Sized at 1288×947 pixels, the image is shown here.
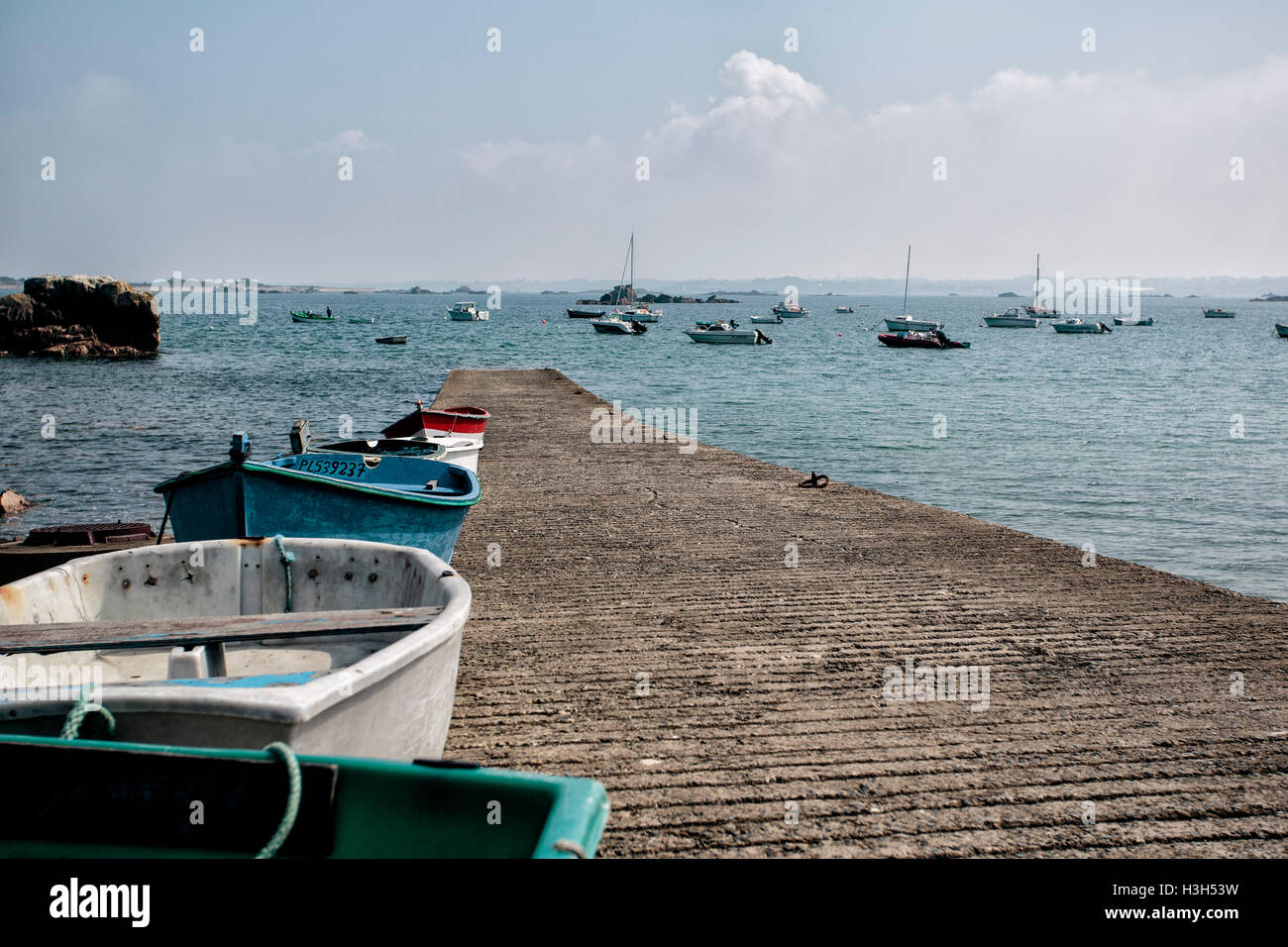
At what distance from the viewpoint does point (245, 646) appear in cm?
580

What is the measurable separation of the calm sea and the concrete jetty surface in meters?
5.59

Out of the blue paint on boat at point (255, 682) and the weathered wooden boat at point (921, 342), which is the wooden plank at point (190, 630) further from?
the weathered wooden boat at point (921, 342)

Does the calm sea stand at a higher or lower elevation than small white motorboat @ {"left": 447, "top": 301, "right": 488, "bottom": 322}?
lower

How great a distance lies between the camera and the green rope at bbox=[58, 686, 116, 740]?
330cm

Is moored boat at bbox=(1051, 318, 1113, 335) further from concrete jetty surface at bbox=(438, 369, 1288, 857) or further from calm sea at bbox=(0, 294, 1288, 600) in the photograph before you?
concrete jetty surface at bbox=(438, 369, 1288, 857)

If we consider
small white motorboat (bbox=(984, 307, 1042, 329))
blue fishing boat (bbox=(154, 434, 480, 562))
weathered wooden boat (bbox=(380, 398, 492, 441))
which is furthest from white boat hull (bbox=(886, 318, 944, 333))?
blue fishing boat (bbox=(154, 434, 480, 562))

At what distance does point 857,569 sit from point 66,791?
7.62 m

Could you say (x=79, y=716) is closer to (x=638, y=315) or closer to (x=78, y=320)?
(x=78, y=320)

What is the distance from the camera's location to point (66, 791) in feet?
10.0

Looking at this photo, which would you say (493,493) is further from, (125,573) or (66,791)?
(66,791)

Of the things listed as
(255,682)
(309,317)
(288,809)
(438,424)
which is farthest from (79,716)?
(309,317)
